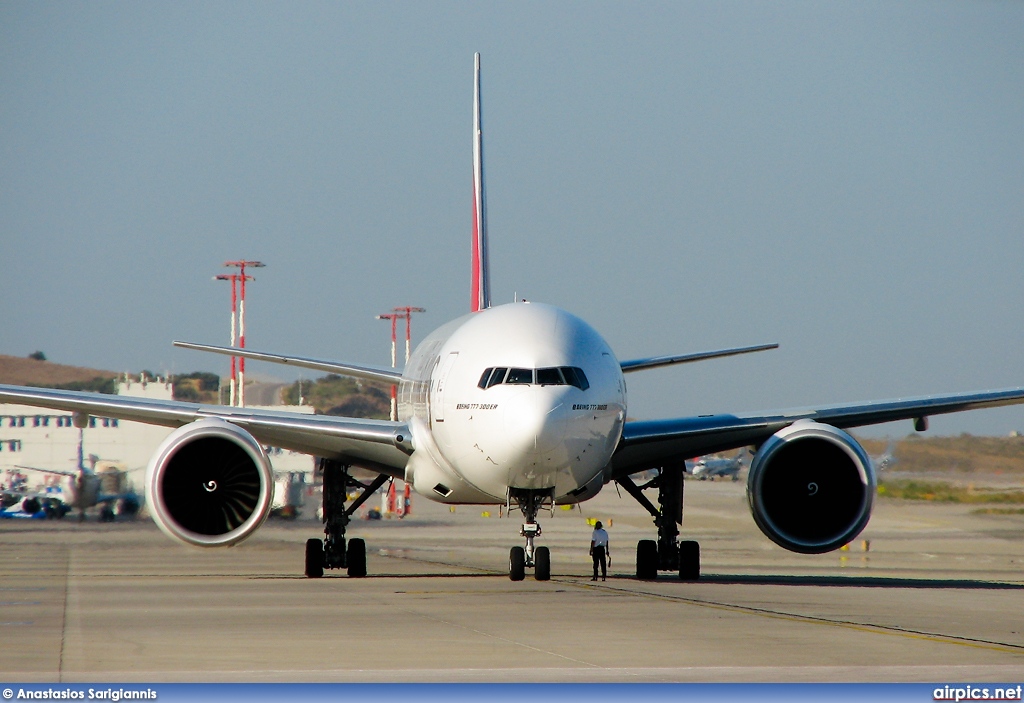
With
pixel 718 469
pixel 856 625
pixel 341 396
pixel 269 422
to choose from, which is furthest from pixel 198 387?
pixel 856 625

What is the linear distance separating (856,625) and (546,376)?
16.1ft

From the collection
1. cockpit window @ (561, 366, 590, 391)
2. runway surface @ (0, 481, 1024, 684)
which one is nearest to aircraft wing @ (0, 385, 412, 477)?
runway surface @ (0, 481, 1024, 684)

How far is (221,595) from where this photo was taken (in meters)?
16.7

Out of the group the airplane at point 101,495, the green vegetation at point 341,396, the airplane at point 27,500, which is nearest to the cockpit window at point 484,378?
the airplane at point 101,495

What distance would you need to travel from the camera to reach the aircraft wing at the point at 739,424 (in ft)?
62.8

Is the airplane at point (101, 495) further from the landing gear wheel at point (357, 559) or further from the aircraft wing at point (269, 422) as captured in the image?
the aircraft wing at point (269, 422)

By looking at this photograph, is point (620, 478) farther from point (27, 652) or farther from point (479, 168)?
point (27, 652)

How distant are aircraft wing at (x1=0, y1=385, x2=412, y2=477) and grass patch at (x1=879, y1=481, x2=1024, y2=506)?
48.9 feet

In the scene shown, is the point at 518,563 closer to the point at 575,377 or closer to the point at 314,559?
the point at 575,377

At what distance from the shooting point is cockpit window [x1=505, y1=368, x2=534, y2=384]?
1639cm

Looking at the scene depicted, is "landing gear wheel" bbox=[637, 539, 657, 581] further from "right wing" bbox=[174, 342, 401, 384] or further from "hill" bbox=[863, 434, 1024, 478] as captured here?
"hill" bbox=[863, 434, 1024, 478]

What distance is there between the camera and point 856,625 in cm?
1297

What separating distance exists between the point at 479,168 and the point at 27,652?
16489mm

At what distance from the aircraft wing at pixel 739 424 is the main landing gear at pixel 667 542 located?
0.69 metres
